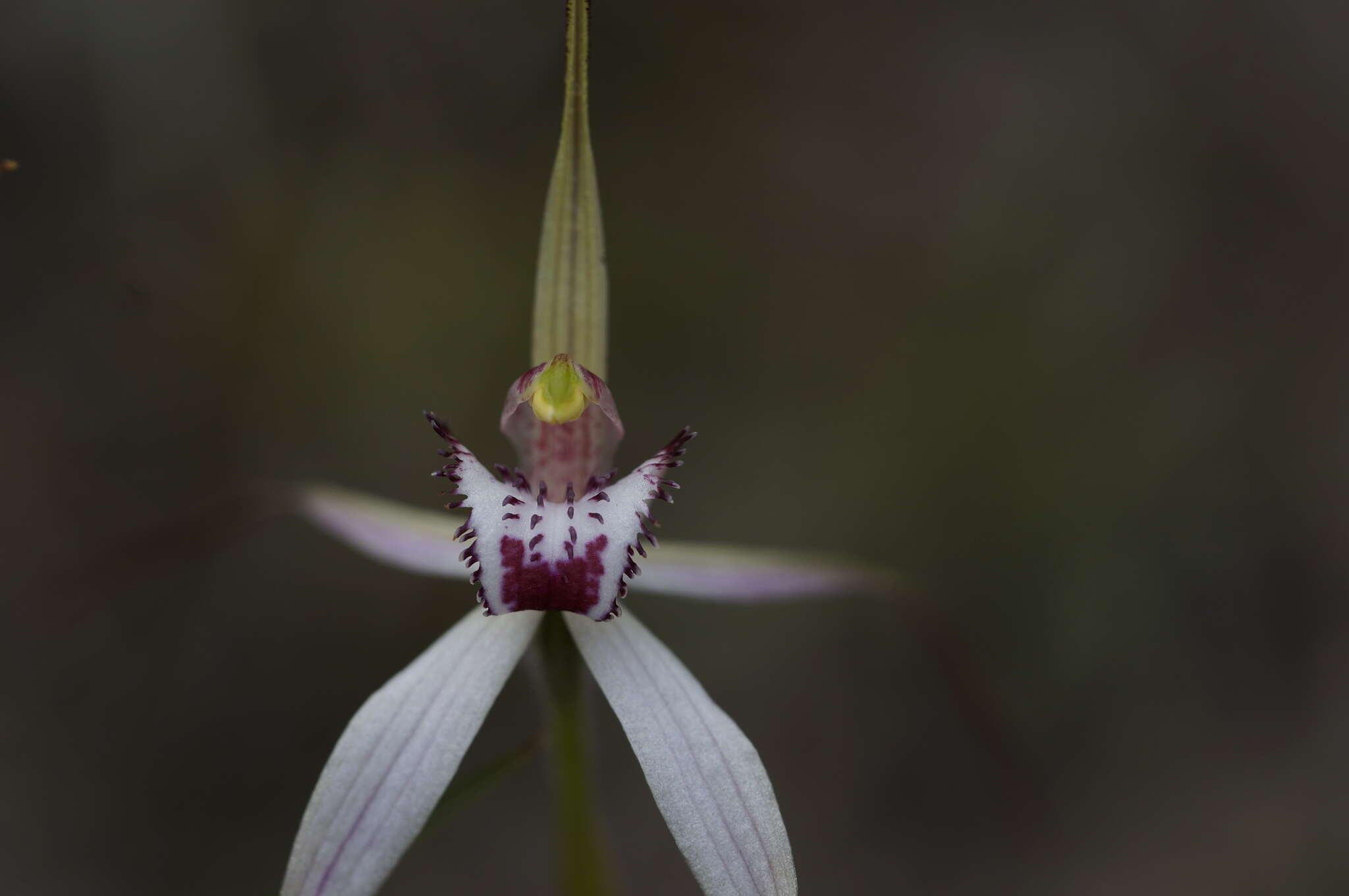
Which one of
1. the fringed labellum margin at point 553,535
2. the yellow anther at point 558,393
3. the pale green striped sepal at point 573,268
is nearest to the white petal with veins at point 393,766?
the fringed labellum margin at point 553,535

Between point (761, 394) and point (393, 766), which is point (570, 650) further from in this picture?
point (761, 394)

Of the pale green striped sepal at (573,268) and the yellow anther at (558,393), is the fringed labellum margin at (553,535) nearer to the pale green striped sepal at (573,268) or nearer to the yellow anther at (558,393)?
the yellow anther at (558,393)

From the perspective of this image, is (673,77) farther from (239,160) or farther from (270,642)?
(270,642)

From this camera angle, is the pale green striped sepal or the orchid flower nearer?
the orchid flower

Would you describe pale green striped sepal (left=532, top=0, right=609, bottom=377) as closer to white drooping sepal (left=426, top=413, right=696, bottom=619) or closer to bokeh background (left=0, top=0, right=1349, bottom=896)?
white drooping sepal (left=426, top=413, right=696, bottom=619)

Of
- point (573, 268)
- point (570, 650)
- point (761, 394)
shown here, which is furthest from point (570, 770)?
point (761, 394)

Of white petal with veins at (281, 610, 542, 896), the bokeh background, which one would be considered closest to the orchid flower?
white petal with veins at (281, 610, 542, 896)

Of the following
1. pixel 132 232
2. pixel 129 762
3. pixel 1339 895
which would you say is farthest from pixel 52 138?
pixel 1339 895
